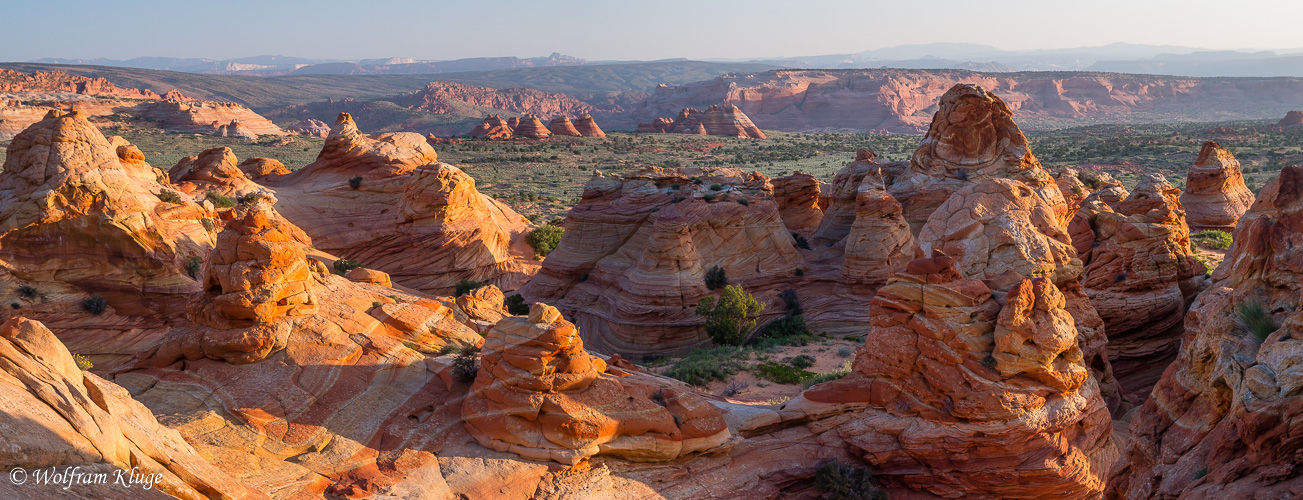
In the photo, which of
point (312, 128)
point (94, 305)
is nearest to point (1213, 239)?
point (94, 305)

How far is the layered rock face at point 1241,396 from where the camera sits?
702 cm

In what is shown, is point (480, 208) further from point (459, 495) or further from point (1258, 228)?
point (1258, 228)

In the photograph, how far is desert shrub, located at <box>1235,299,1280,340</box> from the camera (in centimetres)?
849

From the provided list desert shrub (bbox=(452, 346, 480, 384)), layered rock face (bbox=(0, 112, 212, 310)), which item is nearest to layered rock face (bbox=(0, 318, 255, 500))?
desert shrub (bbox=(452, 346, 480, 384))

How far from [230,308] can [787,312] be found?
21.1 m

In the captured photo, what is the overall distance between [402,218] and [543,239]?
7931 millimetres

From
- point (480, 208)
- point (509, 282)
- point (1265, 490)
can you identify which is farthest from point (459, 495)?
point (480, 208)

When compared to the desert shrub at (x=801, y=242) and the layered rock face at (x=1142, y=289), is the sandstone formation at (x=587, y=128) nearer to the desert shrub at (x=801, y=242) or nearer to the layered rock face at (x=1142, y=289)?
the desert shrub at (x=801, y=242)

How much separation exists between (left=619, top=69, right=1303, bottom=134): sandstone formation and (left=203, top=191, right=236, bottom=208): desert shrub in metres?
150

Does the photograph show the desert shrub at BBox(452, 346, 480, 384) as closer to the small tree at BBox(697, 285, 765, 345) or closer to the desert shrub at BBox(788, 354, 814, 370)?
the desert shrub at BBox(788, 354, 814, 370)

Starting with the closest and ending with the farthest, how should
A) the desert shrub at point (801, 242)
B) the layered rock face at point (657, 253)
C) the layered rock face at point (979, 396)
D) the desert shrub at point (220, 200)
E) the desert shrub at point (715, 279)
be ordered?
the layered rock face at point (979, 396)
the layered rock face at point (657, 253)
the desert shrub at point (715, 279)
the desert shrub at point (801, 242)
the desert shrub at point (220, 200)

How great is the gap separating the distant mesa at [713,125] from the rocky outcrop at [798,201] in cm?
9825

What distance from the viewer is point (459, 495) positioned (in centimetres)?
1266

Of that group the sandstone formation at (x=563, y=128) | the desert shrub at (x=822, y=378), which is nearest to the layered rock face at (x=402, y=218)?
the desert shrub at (x=822, y=378)
